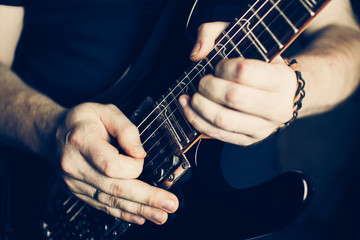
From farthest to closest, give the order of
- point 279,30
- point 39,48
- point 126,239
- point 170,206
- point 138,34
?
point 39,48 → point 138,34 → point 126,239 → point 170,206 → point 279,30

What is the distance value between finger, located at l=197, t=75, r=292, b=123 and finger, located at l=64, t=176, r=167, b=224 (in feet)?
0.84

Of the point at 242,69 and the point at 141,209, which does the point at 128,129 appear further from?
the point at 242,69

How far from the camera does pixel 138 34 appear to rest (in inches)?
28.6

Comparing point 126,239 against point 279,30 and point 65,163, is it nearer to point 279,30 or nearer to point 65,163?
point 65,163

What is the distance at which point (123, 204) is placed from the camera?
20.9 inches

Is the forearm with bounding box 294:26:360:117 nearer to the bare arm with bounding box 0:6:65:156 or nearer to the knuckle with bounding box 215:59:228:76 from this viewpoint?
the knuckle with bounding box 215:59:228:76


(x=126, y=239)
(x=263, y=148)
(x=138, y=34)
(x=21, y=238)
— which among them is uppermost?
(x=138, y=34)

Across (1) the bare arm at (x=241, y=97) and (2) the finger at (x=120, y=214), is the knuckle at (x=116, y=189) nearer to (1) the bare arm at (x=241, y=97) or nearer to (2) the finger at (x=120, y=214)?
(2) the finger at (x=120, y=214)

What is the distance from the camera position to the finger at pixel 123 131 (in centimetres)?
52

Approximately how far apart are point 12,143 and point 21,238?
276mm

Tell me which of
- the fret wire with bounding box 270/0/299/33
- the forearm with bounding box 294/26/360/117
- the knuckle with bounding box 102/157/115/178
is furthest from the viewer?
the forearm with bounding box 294/26/360/117

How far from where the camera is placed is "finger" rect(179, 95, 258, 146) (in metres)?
0.45

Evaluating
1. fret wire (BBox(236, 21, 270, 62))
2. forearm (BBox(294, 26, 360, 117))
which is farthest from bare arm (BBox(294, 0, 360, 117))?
fret wire (BBox(236, 21, 270, 62))

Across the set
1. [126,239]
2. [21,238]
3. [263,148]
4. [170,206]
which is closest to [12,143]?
[21,238]
